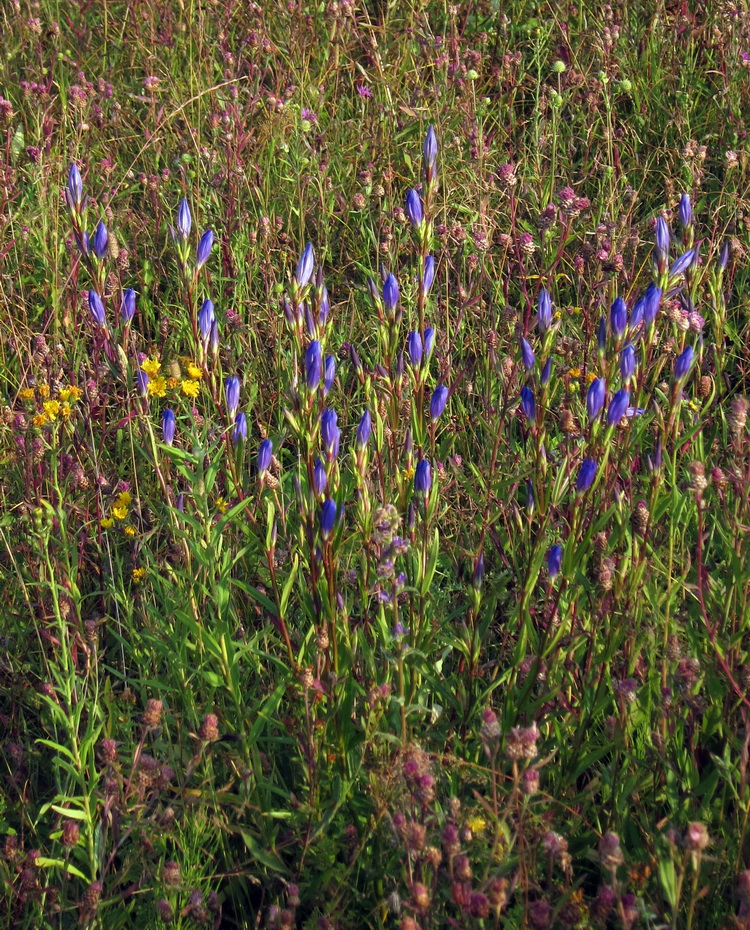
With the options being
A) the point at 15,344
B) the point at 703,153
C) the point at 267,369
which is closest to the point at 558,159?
the point at 703,153

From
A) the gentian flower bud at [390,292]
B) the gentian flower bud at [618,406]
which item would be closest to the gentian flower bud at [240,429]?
the gentian flower bud at [390,292]

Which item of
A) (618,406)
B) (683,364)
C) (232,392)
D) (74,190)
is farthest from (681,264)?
(74,190)

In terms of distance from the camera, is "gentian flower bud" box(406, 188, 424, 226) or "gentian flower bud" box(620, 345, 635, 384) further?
"gentian flower bud" box(406, 188, 424, 226)

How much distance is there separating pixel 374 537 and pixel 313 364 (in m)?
0.40

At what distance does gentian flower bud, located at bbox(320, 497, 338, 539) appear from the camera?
1.70 metres

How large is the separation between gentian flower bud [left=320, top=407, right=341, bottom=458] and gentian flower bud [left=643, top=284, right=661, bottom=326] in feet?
2.12

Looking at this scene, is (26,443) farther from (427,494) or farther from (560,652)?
(560,652)

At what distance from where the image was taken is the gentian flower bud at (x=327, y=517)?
1.70m

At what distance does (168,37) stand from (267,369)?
1.95 m

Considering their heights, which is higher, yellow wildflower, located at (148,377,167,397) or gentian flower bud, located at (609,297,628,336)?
gentian flower bud, located at (609,297,628,336)

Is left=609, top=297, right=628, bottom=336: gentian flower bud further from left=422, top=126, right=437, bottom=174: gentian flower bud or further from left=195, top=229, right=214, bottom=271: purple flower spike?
left=195, top=229, right=214, bottom=271: purple flower spike

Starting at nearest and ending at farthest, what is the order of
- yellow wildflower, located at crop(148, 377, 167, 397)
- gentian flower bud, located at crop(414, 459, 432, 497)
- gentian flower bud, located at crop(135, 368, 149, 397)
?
gentian flower bud, located at crop(414, 459, 432, 497) < gentian flower bud, located at crop(135, 368, 149, 397) < yellow wildflower, located at crop(148, 377, 167, 397)

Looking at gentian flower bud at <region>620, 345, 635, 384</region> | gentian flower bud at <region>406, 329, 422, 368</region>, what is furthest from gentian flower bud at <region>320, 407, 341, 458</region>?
gentian flower bud at <region>620, 345, 635, 384</region>

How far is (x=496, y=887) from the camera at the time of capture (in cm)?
139
